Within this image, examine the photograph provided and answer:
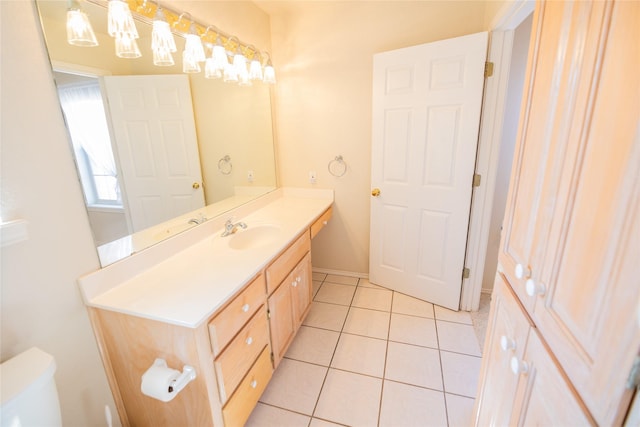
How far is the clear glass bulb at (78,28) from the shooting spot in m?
1.01

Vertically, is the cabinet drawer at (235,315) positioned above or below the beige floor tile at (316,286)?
above

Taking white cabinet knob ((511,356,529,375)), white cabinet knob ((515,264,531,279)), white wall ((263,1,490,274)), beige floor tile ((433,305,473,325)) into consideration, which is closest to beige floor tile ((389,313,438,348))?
beige floor tile ((433,305,473,325))

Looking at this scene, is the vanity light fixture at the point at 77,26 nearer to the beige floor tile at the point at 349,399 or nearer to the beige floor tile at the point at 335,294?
the beige floor tile at the point at 349,399

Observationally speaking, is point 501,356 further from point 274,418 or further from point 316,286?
point 316,286

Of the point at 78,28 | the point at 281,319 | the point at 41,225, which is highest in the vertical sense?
the point at 78,28

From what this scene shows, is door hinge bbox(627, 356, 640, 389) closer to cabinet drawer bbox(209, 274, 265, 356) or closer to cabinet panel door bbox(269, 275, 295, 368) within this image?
cabinet drawer bbox(209, 274, 265, 356)

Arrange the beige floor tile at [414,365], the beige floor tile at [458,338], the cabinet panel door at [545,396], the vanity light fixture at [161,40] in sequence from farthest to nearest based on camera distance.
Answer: the beige floor tile at [458,338]
the beige floor tile at [414,365]
the vanity light fixture at [161,40]
the cabinet panel door at [545,396]

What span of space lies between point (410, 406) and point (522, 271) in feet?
3.62

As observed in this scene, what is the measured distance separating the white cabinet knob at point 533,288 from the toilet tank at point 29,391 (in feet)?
4.68

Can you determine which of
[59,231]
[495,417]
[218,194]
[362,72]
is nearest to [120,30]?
[59,231]

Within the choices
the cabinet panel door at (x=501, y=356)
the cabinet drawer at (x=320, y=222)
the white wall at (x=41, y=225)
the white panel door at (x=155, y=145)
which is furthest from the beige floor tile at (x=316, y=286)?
the white wall at (x=41, y=225)

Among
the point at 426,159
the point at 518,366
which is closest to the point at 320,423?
the point at 518,366

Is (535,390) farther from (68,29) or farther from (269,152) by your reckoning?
(269,152)

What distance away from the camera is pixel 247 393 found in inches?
51.3
